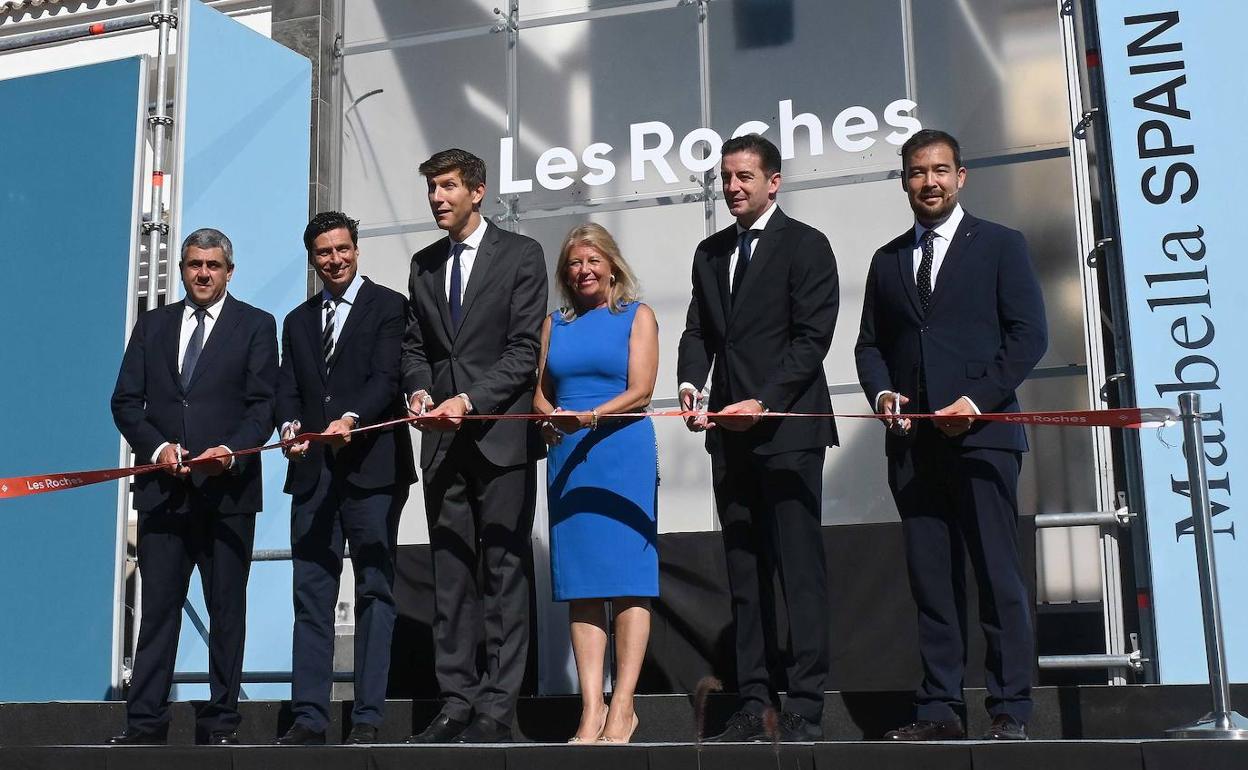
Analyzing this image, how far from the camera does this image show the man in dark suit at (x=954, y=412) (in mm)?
3635

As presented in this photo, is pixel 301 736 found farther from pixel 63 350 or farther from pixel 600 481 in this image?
pixel 63 350

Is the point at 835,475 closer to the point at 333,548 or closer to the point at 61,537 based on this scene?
the point at 333,548

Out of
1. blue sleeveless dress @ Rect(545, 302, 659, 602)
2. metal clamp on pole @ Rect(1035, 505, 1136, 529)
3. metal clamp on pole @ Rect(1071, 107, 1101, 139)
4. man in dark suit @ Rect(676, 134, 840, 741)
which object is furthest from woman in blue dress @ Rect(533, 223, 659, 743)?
metal clamp on pole @ Rect(1071, 107, 1101, 139)

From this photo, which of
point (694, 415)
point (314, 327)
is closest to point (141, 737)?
point (314, 327)

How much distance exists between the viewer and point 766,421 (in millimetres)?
3902

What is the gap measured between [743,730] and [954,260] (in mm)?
1420

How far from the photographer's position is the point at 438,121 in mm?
6910

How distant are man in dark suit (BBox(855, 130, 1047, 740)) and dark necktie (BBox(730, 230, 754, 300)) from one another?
1.31 feet

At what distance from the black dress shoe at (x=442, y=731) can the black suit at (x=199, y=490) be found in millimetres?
715

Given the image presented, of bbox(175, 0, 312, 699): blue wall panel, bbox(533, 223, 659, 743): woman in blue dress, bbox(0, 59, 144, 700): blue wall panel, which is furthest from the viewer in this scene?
bbox(175, 0, 312, 699): blue wall panel

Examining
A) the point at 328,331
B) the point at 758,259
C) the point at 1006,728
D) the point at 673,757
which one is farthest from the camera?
the point at 328,331

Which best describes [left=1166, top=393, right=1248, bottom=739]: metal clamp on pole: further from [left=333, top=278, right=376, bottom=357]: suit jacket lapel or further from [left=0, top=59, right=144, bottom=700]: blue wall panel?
[left=0, top=59, right=144, bottom=700]: blue wall panel

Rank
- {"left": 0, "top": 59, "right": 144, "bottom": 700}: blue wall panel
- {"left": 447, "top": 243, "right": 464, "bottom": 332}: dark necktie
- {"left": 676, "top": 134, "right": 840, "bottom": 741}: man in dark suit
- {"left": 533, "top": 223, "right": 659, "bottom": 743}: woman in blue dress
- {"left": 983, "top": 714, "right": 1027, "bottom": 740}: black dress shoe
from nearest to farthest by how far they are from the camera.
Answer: {"left": 983, "top": 714, "right": 1027, "bottom": 740}: black dress shoe → {"left": 676, "top": 134, "right": 840, "bottom": 741}: man in dark suit → {"left": 533, "top": 223, "right": 659, "bottom": 743}: woman in blue dress → {"left": 447, "top": 243, "right": 464, "bottom": 332}: dark necktie → {"left": 0, "top": 59, "right": 144, "bottom": 700}: blue wall panel

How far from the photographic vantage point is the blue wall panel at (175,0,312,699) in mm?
5969
